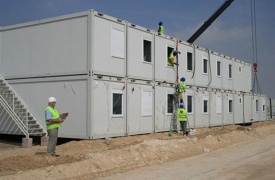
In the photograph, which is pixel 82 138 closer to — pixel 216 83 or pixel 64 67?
pixel 64 67

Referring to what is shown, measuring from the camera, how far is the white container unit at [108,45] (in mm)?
14742

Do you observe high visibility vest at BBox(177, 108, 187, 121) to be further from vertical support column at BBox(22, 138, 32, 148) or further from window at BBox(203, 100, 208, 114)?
vertical support column at BBox(22, 138, 32, 148)

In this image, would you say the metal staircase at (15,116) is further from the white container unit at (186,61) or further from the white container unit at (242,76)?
the white container unit at (242,76)

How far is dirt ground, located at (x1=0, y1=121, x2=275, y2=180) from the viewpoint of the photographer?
923cm

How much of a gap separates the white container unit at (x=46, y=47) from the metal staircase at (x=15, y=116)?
92 cm

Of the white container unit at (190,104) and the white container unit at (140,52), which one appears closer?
the white container unit at (140,52)

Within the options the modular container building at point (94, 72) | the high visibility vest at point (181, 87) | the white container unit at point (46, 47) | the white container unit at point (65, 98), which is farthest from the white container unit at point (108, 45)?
the high visibility vest at point (181, 87)

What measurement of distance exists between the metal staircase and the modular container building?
0.10 m

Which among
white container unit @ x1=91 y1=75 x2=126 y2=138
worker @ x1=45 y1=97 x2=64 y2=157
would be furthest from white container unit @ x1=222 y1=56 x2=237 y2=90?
worker @ x1=45 y1=97 x2=64 y2=157

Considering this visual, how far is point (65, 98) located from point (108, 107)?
6.14 feet

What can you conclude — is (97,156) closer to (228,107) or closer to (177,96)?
(177,96)

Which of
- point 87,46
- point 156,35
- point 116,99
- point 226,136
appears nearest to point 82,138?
point 116,99

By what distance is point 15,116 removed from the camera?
15.3 metres

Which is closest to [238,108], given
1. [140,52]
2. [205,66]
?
[205,66]
